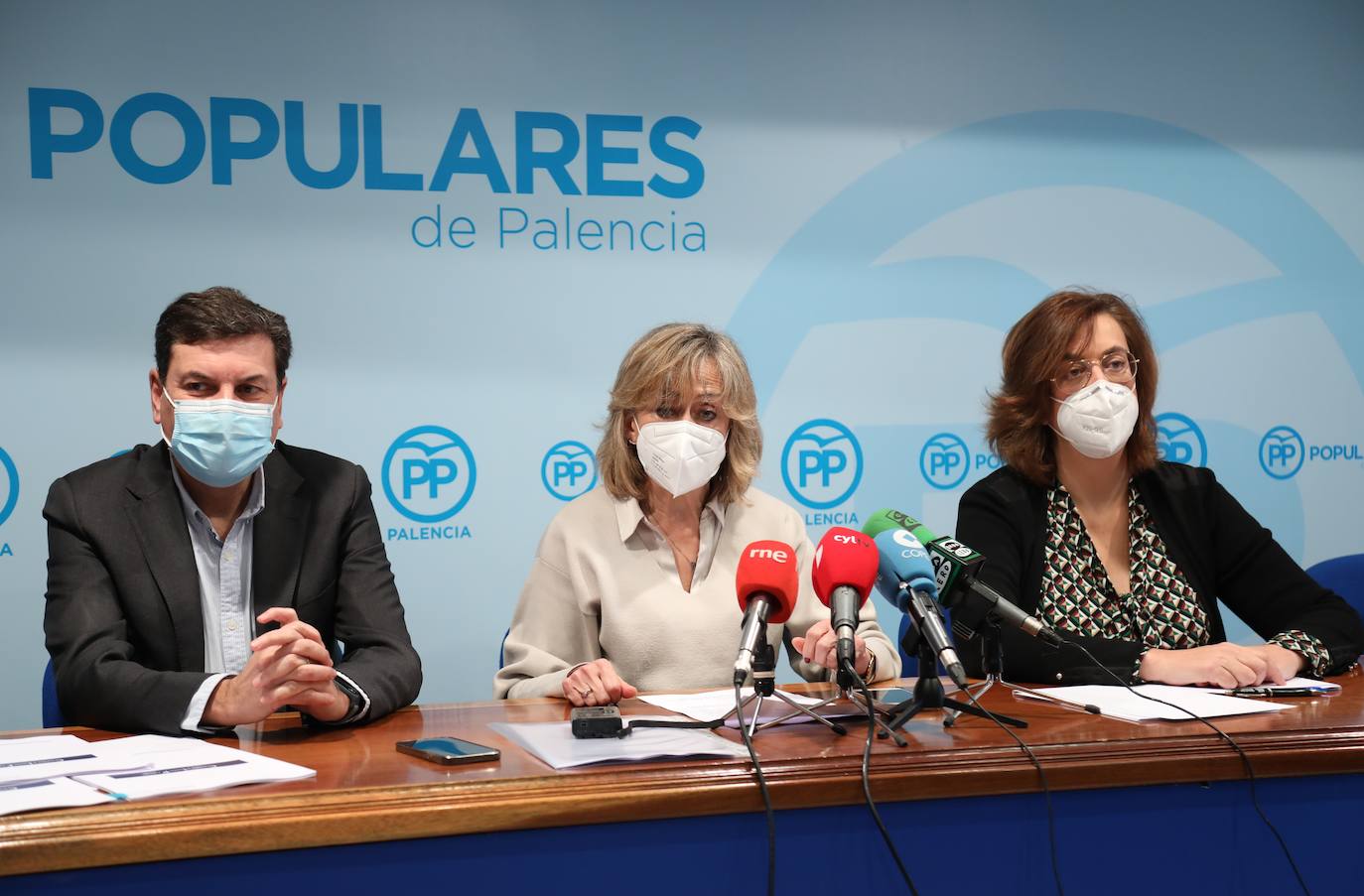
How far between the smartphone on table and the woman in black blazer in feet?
4.17

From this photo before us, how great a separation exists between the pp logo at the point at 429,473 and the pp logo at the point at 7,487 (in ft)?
3.43

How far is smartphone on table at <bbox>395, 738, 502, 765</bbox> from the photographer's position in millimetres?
1697

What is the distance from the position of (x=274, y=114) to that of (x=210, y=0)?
382mm

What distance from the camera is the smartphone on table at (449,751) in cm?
170

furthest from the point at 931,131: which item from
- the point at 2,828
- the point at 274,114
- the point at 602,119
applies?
the point at 2,828

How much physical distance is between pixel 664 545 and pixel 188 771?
1.30 m

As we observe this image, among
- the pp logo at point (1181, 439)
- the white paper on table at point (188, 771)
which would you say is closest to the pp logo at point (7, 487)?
the white paper on table at point (188, 771)

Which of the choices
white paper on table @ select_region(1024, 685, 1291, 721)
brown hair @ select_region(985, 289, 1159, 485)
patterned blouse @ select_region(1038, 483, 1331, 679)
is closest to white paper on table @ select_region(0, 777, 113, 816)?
white paper on table @ select_region(1024, 685, 1291, 721)

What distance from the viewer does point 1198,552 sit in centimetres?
284

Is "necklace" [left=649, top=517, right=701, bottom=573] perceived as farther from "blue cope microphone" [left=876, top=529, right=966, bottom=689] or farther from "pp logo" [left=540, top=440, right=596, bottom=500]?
"pp logo" [left=540, top=440, right=596, bottom=500]

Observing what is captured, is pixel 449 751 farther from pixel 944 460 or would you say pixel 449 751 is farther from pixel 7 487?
pixel 944 460

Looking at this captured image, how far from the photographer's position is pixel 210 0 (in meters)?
3.64

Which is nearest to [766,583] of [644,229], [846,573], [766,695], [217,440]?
[846,573]

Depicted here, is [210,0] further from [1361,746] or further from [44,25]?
[1361,746]
